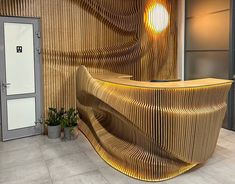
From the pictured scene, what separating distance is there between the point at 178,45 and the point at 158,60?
72cm

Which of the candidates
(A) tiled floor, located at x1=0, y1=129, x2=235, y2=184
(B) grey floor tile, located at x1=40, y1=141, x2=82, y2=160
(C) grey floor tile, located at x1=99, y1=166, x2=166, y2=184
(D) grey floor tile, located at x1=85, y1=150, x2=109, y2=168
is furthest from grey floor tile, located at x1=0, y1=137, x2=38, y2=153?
(C) grey floor tile, located at x1=99, y1=166, x2=166, y2=184

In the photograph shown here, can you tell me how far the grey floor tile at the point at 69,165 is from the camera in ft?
10.3

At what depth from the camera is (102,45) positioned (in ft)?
17.2

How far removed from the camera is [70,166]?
336cm

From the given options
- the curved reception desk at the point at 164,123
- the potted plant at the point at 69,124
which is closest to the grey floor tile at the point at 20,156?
the potted plant at the point at 69,124

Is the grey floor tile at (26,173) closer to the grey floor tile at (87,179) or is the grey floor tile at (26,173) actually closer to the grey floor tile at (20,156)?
the grey floor tile at (20,156)

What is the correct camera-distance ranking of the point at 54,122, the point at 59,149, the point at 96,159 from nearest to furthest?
the point at 96,159 → the point at 59,149 → the point at 54,122

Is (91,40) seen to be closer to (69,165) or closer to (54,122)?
(54,122)

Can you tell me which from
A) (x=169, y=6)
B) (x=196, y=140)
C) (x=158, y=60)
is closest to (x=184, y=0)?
(x=169, y=6)

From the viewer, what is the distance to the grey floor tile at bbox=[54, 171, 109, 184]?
2.92 m

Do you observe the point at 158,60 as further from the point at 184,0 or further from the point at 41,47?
the point at 41,47

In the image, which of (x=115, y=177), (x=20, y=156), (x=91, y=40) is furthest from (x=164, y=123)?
(x=91, y=40)

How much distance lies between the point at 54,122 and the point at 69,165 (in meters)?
1.43

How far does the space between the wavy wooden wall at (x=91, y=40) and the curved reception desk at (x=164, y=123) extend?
178cm
